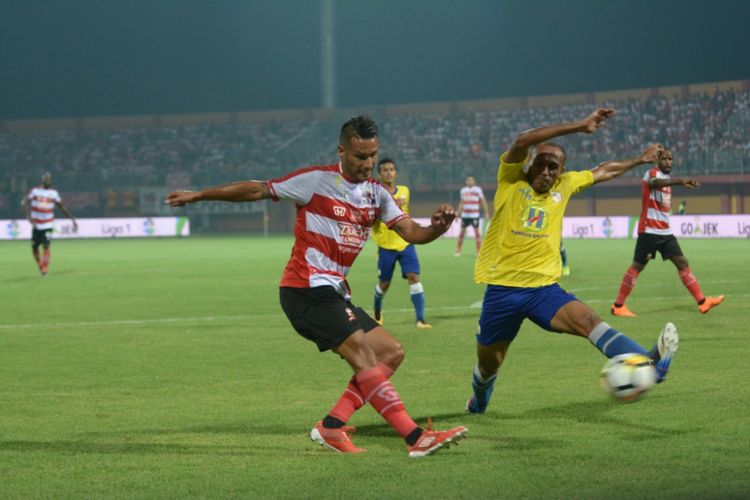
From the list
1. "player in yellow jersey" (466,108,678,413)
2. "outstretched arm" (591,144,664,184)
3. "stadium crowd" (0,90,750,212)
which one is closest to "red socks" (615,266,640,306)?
"outstretched arm" (591,144,664,184)

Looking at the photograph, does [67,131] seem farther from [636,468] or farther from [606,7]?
[636,468]

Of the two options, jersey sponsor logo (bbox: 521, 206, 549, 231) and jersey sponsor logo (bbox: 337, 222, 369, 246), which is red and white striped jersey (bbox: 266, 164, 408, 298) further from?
jersey sponsor logo (bbox: 521, 206, 549, 231)

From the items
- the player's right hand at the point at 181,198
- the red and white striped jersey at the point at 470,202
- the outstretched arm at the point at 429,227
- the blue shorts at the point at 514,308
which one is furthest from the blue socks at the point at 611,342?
the red and white striped jersey at the point at 470,202

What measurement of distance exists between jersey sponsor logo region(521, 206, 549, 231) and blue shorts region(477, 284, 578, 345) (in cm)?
43

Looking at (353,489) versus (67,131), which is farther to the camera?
(67,131)

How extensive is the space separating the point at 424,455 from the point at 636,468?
1.20m

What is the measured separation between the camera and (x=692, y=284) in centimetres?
1509

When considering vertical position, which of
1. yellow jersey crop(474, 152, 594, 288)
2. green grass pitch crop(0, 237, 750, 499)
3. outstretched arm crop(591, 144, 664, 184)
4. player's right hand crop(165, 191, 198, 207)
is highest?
outstretched arm crop(591, 144, 664, 184)

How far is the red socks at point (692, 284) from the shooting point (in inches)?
590

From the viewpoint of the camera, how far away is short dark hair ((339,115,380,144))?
6.79m

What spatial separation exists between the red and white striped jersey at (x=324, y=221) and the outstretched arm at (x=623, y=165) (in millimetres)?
2037

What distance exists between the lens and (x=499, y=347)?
7.65 metres

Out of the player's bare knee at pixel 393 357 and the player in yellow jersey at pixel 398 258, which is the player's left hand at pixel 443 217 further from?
the player in yellow jersey at pixel 398 258

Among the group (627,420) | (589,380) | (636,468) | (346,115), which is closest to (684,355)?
(589,380)
